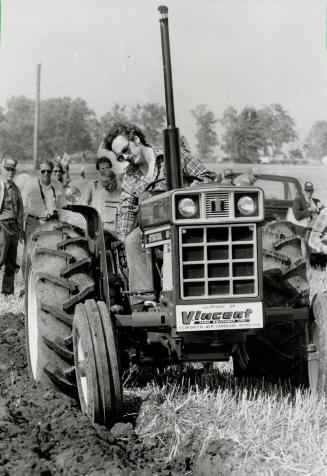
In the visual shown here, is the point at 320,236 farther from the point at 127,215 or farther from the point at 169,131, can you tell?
the point at 169,131

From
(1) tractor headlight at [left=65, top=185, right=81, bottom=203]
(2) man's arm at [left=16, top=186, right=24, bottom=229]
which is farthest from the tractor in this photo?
(1) tractor headlight at [left=65, top=185, right=81, bottom=203]

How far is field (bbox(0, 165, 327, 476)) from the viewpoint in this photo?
4102mm

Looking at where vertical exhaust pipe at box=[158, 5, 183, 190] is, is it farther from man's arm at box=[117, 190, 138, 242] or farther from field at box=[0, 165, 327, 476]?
field at box=[0, 165, 327, 476]

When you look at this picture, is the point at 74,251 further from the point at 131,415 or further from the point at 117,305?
the point at 131,415

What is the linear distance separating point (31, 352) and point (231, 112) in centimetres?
4071

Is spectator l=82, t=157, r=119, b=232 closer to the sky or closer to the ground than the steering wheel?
closer to the sky

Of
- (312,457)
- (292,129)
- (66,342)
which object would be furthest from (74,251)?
(292,129)

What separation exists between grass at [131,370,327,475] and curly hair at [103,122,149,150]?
1836 millimetres

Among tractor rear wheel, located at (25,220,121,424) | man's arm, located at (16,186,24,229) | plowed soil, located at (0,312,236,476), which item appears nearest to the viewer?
plowed soil, located at (0,312,236,476)

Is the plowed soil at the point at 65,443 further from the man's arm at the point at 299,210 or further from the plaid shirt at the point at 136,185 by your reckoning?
the man's arm at the point at 299,210

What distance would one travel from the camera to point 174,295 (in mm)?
4934

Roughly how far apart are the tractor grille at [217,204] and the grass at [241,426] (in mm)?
1236

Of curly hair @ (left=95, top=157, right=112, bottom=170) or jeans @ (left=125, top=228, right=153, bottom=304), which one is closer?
jeans @ (left=125, top=228, right=153, bottom=304)

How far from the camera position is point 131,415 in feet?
17.6
